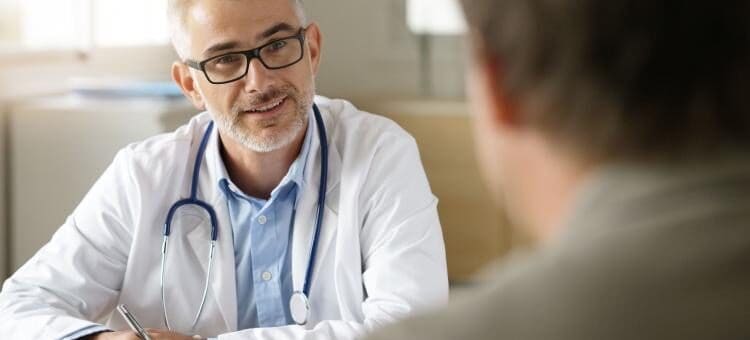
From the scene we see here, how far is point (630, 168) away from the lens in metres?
0.62

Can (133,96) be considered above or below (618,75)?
below

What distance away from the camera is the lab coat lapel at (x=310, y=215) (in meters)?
1.93

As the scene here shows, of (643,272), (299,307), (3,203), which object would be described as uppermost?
(643,272)

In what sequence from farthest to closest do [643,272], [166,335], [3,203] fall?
[3,203] < [166,335] < [643,272]

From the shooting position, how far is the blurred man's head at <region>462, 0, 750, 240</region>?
1.93ft

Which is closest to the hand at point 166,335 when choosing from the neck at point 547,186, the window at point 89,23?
the neck at point 547,186

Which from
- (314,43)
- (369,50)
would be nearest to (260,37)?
(314,43)

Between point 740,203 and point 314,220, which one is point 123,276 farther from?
point 740,203

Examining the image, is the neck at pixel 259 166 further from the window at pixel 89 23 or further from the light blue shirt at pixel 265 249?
the window at pixel 89 23

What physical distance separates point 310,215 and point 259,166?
144 millimetres

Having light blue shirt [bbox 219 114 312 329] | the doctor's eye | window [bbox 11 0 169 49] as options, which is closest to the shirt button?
light blue shirt [bbox 219 114 312 329]

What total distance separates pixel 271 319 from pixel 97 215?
1.23 ft

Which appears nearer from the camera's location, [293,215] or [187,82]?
[293,215]

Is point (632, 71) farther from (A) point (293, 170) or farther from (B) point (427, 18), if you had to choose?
(B) point (427, 18)
